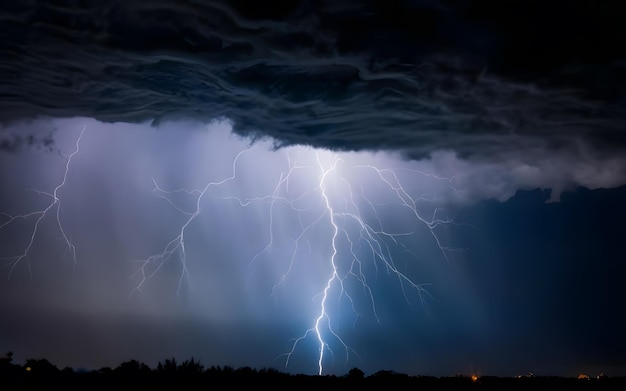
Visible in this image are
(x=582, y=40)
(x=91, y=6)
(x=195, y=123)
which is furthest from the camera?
(x=195, y=123)

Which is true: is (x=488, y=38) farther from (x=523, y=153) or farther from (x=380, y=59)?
(x=523, y=153)

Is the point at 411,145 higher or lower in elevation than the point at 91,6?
higher

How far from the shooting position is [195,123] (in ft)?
40.3

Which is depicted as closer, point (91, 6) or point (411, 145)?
point (91, 6)

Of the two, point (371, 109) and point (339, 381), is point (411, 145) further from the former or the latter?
point (339, 381)

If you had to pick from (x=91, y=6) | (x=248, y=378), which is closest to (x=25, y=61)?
(x=91, y=6)

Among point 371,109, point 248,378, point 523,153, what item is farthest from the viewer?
point 523,153

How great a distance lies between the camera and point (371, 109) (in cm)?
1076

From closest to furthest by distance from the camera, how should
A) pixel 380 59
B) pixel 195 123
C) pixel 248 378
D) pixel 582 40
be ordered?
1. pixel 248 378
2. pixel 582 40
3. pixel 380 59
4. pixel 195 123

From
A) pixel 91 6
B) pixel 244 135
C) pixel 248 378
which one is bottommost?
pixel 248 378

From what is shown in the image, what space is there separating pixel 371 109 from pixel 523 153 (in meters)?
4.98

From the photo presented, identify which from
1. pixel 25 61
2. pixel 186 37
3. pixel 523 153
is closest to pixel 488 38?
pixel 186 37

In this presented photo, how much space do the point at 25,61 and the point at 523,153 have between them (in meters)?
10.9

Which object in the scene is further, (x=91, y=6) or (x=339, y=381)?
(x=91, y=6)
